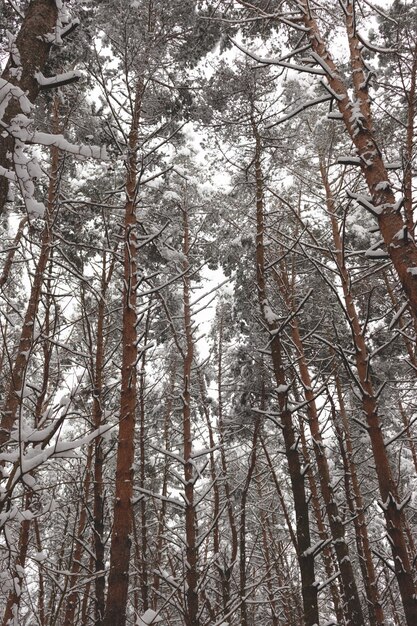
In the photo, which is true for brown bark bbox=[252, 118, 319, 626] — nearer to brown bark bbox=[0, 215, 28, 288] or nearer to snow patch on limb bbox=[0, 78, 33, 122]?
brown bark bbox=[0, 215, 28, 288]

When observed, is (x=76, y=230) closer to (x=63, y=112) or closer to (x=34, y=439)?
(x=63, y=112)

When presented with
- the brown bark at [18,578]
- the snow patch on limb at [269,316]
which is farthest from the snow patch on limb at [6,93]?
the snow patch on limb at [269,316]

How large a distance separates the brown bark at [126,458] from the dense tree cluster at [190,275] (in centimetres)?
2

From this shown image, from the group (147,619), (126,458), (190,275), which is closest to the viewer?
(147,619)

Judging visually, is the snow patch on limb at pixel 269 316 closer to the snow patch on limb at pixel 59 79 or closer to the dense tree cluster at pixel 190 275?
the dense tree cluster at pixel 190 275

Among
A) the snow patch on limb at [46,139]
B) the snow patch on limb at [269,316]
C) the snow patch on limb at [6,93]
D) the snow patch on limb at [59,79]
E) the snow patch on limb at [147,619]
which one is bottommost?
the snow patch on limb at [147,619]

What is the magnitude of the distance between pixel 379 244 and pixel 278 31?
519 cm

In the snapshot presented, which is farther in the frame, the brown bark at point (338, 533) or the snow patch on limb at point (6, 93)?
the brown bark at point (338, 533)

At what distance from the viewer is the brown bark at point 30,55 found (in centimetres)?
348

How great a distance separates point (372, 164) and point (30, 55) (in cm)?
336

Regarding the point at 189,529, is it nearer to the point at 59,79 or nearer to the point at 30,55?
the point at 59,79

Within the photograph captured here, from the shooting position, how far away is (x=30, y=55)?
4109mm

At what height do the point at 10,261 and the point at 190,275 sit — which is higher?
the point at 190,275

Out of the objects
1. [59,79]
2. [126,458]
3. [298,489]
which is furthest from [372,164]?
[126,458]
